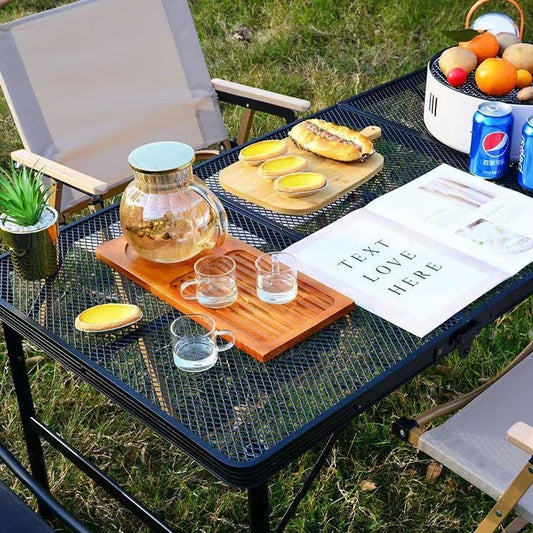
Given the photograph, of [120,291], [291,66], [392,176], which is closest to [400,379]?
[120,291]

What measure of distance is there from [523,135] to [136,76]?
1.73 meters

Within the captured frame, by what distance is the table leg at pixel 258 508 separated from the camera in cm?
166

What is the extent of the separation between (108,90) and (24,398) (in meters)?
1.47

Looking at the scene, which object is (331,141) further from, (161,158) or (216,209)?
(161,158)

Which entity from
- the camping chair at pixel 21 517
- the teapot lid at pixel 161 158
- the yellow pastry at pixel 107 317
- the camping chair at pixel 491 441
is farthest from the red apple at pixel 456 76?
the camping chair at pixel 21 517

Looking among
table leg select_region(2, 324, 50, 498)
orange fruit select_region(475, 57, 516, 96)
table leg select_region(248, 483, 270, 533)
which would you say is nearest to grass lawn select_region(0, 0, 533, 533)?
table leg select_region(2, 324, 50, 498)

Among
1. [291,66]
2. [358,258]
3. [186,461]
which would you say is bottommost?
[186,461]

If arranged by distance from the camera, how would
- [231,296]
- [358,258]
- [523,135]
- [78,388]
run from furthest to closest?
1. [78,388]
2. [523,135]
3. [358,258]
4. [231,296]

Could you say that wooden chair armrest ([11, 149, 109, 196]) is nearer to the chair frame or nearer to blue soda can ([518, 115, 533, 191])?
the chair frame

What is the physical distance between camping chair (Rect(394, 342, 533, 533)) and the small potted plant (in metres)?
0.95

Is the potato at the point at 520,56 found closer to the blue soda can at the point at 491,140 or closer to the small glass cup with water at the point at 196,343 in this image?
the blue soda can at the point at 491,140

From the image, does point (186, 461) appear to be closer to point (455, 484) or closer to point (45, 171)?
point (455, 484)

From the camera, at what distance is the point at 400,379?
1773 mm

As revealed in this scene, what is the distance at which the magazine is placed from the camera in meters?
1.93
